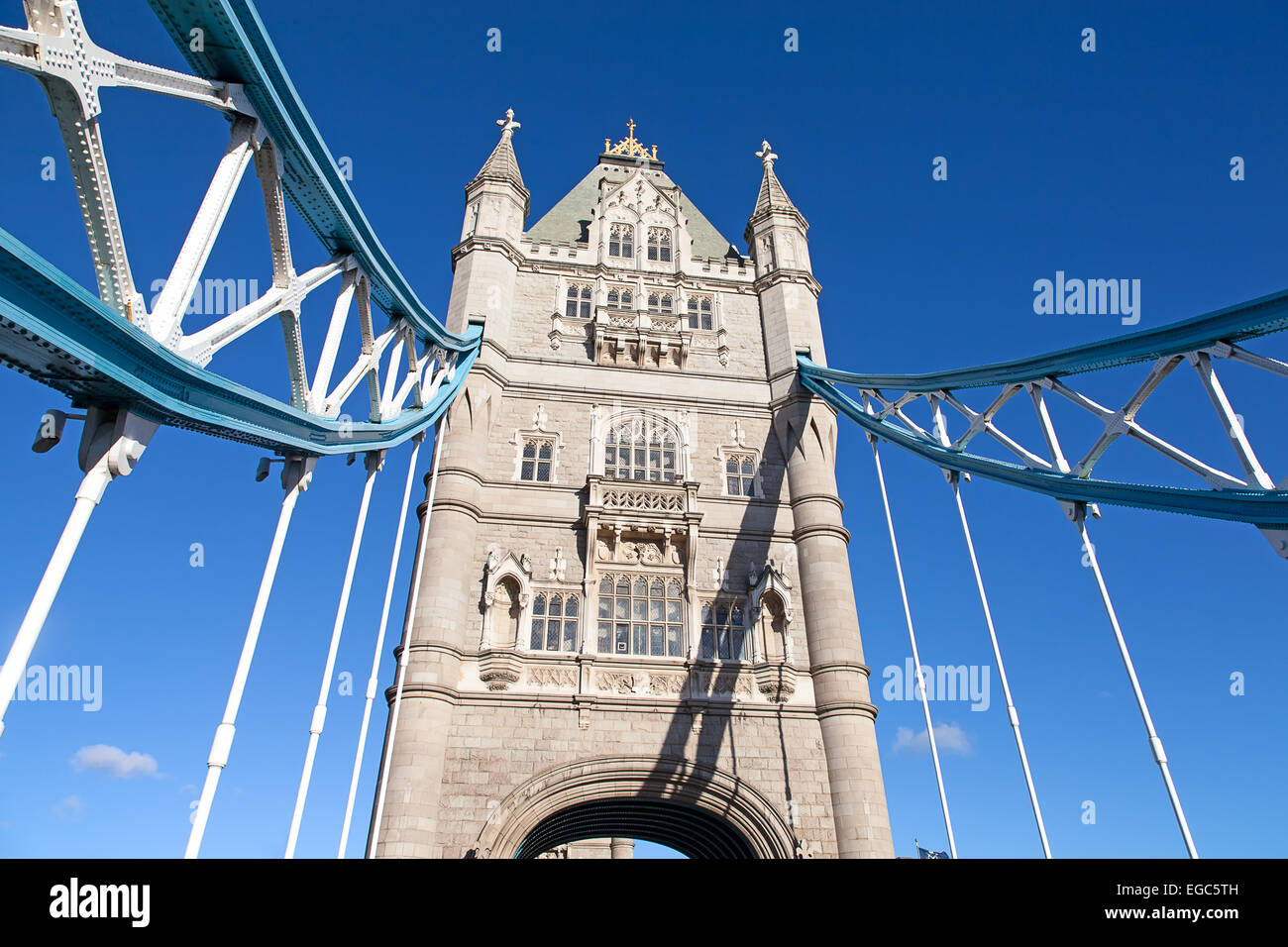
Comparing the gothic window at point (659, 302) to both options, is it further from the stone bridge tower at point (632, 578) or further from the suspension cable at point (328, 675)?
the suspension cable at point (328, 675)

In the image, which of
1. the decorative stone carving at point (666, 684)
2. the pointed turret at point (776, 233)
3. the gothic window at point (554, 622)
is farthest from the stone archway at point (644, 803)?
the pointed turret at point (776, 233)

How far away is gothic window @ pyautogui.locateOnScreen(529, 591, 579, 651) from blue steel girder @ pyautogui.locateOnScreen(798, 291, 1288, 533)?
834 cm

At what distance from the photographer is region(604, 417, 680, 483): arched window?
20891 millimetres

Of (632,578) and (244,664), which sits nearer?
(244,664)

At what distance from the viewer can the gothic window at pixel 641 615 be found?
18.3 metres

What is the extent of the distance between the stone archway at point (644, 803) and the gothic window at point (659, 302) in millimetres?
13201

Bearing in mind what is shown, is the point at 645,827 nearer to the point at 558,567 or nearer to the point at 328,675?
the point at 558,567

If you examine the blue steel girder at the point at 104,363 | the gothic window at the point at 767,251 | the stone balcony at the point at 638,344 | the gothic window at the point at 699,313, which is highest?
Answer: the gothic window at the point at 767,251

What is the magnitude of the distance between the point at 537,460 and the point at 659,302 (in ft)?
22.9

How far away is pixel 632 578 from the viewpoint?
19188 millimetres

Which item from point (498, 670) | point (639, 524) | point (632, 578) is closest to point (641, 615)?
point (632, 578)

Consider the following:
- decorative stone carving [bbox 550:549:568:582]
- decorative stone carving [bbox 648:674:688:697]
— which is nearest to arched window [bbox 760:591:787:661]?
decorative stone carving [bbox 648:674:688:697]

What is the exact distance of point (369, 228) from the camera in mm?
11648

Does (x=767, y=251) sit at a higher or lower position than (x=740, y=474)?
higher
